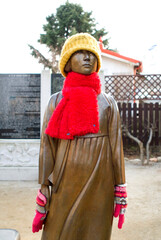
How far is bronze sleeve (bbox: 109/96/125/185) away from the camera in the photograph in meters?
1.64

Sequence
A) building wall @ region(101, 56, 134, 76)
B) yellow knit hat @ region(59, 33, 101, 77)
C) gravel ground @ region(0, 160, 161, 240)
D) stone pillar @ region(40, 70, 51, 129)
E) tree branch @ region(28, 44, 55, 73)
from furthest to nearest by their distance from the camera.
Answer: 1. tree branch @ region(28, 44, 55, 73)
2. building wall @ region(101, 56, 134, 76)
3. stone pillar @ region(40, 70, 51, 129)
4. gravel ground @ region(0, 160, 161, 240)
5. yellow knit hat @ region(59, 33, 101, 77)

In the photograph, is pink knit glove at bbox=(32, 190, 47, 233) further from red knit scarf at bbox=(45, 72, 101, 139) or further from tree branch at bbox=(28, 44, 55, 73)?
tree branch at bbox=(28, 44, 55, 73)

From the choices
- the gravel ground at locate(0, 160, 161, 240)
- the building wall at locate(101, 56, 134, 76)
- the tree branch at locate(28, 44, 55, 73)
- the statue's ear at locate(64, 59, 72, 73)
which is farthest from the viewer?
the tree branch at locate(28, 44, 55, 73)

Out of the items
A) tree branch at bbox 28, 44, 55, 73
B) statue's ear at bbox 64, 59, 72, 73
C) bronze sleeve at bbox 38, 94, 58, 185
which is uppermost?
tree branch at bbox 28, 44, 55, 73

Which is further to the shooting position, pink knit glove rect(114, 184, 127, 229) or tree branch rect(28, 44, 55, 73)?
tree branch rect(28, 44, 55, 73)

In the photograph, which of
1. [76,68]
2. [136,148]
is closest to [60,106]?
[76,68]

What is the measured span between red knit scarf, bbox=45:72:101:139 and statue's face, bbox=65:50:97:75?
6cm

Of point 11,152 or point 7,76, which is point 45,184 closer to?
point 11,152

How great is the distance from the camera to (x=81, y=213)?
1.54m

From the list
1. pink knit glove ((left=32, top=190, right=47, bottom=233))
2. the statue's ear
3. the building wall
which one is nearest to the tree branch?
the building wall

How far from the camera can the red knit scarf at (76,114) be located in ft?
5.20

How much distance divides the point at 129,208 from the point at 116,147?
2637 millimetres

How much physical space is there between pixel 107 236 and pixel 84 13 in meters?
15.5

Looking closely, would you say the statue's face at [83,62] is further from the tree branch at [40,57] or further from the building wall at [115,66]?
the tree branch at [40,57]
